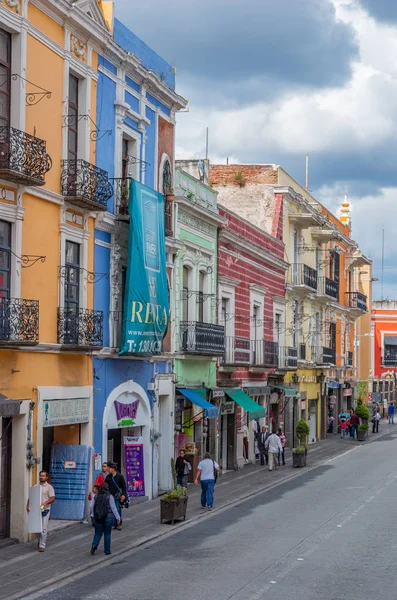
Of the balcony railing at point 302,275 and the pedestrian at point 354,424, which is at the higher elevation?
the balcony railing at point 302,275

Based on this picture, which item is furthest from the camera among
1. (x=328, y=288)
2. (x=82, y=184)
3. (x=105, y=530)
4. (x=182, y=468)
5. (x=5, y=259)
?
(x=328, y=288)

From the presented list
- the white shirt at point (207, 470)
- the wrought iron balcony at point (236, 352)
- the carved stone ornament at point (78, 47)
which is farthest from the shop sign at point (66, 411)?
the wrought iron balcony at point (236, 352)

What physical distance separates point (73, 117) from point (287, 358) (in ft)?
78.6

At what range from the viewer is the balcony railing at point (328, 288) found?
52.6m

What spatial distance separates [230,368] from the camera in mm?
35406

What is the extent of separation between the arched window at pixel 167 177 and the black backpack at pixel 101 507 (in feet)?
41.2

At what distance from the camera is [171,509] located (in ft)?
71.8

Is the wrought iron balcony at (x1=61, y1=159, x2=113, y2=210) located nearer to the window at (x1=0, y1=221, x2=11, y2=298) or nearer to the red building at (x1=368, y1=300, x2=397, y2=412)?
the window at (x1=0, y1=221, x2=11, y2=298)

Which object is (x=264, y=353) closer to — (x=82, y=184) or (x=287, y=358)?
(x=287, y=358)

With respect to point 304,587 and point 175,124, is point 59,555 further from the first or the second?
point 175,124

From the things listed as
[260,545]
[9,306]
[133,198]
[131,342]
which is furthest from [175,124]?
[260,545]

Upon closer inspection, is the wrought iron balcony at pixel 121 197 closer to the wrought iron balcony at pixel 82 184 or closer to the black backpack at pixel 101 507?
the wrought iron balcony at pixel 82 184

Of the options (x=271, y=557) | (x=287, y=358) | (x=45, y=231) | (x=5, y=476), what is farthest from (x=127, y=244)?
(x=287, y=358)

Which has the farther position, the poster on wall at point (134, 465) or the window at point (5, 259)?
the poster on wall at point (134, 465)
